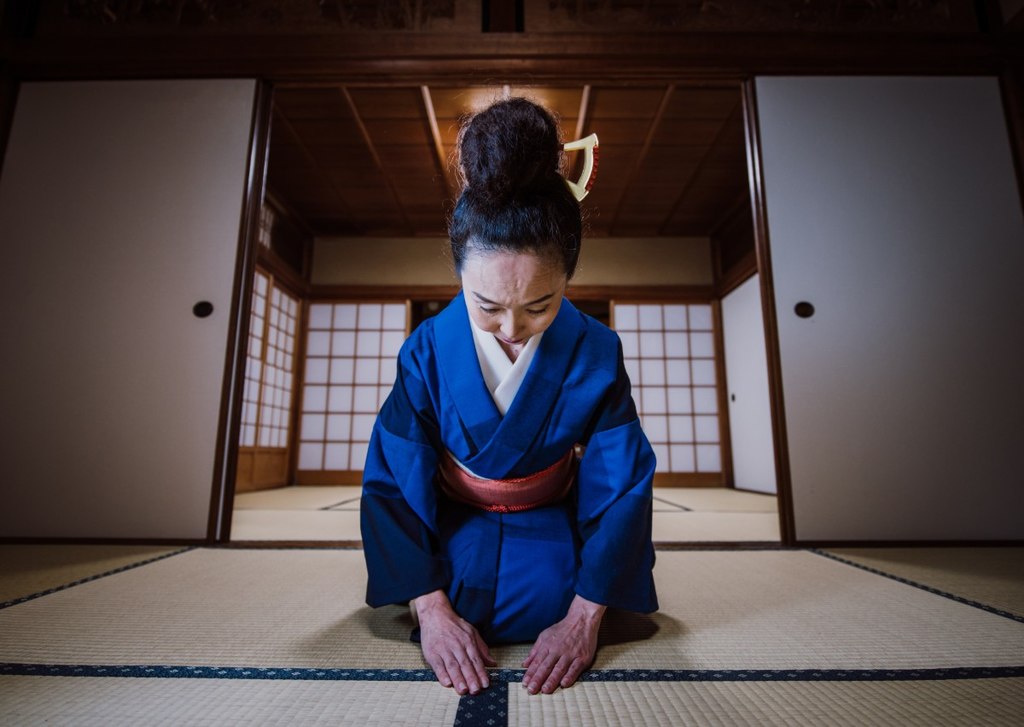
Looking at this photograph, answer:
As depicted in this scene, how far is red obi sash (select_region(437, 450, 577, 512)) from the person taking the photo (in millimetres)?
1222

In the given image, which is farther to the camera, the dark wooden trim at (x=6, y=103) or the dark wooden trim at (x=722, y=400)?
the dark wooden trim at (x=722, y=400)

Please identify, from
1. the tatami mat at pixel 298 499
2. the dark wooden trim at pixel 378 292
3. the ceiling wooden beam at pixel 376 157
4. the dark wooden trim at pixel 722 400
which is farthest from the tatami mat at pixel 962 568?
the dark wooden trim at pixel 378 292

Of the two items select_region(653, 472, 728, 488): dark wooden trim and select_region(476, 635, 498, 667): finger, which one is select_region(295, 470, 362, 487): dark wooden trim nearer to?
select_region(653, 472, 728, 488): dark wooden trim

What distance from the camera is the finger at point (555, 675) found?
0.93m

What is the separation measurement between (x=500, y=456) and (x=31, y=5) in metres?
3.50

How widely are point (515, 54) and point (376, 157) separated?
2305mm

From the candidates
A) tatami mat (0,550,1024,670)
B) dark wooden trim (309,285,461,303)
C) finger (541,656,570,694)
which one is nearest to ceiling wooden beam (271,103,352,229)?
dark wooden trim (309,285,461,303)

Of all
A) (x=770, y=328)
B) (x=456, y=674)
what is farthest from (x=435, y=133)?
(x=456, y=674)

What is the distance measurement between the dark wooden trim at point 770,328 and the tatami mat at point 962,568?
0.76ft

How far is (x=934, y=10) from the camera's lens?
9.09 feet

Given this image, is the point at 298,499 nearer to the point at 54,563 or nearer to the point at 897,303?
the point at 54,563

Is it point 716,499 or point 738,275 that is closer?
point 716,499

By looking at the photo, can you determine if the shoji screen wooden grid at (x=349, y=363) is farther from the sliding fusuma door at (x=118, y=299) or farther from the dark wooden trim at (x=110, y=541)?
the dark wooden trim at (x=110, y=541)

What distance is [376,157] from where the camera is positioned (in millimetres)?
4711
